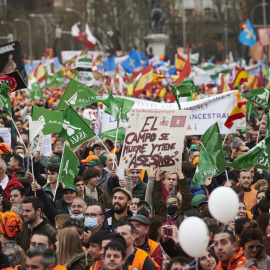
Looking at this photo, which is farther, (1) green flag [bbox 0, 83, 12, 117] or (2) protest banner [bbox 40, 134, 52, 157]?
(2) protest banner [bbox 40, 134, 52, 157]

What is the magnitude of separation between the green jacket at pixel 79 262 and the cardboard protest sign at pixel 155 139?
11.1ft

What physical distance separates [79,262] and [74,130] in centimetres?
496

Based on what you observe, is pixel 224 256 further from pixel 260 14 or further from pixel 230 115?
pixel 260 14

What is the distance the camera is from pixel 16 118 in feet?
71.3

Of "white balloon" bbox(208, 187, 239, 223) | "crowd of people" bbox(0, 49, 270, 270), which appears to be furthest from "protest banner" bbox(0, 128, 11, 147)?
"white balloon" bbox(208, 187, 239, 223)

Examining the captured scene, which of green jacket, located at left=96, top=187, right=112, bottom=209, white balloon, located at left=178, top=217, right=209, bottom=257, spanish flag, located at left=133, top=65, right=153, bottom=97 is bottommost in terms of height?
spanish flag, located at left=133, top=65, right=153, bottom=97

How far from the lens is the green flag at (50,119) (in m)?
14.4

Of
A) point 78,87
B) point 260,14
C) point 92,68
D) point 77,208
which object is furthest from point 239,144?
Result: point 260,14

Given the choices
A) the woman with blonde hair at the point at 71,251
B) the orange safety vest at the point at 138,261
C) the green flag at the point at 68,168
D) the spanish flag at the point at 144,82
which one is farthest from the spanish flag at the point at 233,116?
the spanish flag at the point at 144,82

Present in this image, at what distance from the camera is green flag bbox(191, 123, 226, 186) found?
39.2 feet

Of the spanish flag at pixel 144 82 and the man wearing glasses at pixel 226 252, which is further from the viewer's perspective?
the spanish flag at pixel 144 82

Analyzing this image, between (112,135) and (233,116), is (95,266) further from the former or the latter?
(233,116)

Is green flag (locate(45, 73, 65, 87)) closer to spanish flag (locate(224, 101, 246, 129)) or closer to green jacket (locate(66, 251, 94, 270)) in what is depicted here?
spanish flag (locate(224, 101, 246, 129))

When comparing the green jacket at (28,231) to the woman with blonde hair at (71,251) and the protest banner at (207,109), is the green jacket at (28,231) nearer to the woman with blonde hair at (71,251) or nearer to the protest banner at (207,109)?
the woman with blonde hair at (71,251)
